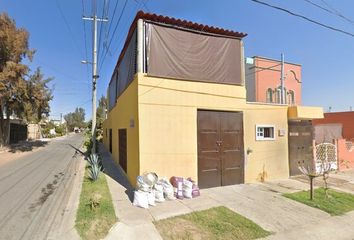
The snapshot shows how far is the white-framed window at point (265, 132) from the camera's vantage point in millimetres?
9922

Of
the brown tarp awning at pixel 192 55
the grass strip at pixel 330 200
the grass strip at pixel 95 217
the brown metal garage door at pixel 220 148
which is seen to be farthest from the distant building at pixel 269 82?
the grass strip at pixel 95 217

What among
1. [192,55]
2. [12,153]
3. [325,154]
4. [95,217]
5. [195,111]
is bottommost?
[95,217]

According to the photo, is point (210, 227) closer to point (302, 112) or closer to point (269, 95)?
point (302, 112)

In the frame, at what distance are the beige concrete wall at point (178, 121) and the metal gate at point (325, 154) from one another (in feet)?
12.4

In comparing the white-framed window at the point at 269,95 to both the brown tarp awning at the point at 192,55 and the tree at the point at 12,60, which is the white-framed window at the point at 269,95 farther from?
the tree at the point at 12,60

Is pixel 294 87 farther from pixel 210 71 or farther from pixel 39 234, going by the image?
pixel 39 234

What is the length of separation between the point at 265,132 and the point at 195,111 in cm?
348

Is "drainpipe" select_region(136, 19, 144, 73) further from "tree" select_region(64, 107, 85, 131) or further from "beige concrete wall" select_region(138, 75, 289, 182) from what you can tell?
"tree" select_region(64, 107, 85, 131)

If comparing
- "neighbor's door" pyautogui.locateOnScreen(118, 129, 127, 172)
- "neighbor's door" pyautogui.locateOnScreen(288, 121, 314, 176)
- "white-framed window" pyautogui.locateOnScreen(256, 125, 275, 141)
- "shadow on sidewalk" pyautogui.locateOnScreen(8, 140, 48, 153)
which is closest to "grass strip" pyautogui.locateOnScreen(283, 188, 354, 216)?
"neighbor's door" pyautogui.locateOnScreen(288, 121, 314, 176)

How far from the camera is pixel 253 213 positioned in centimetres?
639

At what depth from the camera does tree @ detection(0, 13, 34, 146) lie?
2042cm

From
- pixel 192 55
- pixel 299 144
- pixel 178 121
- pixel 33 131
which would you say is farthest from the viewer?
pixel 33 131

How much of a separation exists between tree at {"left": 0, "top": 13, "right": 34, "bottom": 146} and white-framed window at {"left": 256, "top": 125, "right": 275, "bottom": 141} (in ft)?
63.5

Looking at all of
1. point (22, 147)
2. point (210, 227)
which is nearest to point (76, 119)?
point (22, 147)
